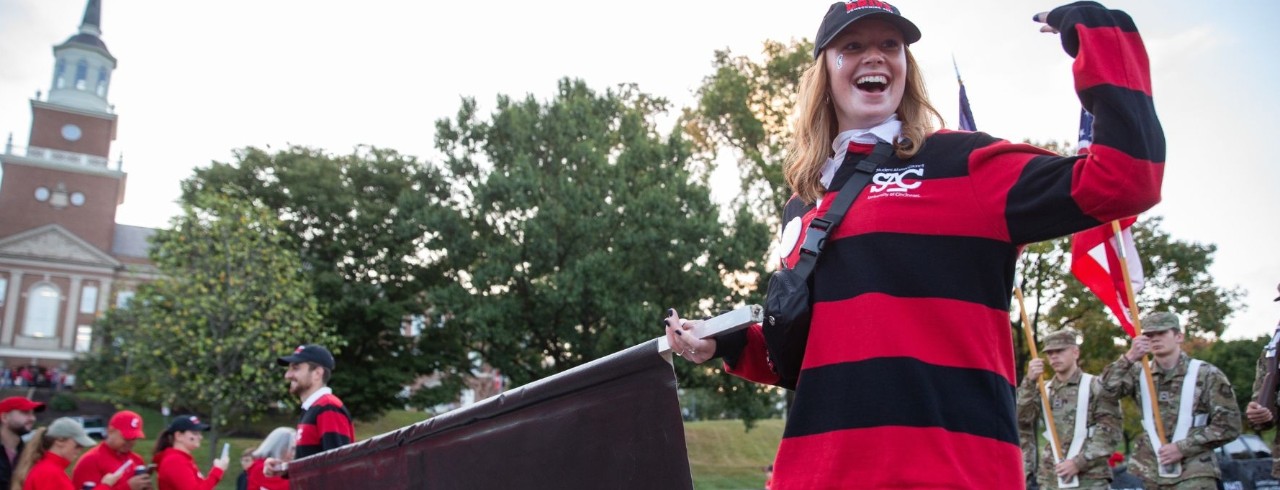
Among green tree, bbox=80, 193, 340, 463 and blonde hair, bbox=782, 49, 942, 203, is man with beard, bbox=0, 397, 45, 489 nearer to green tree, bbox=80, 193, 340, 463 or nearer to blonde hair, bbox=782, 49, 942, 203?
blonde hair, bbox=782, 49, 942, 203

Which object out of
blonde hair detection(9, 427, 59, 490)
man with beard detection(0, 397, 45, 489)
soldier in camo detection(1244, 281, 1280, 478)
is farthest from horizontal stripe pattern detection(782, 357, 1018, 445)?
man with beard detection(0, 397, 45, 489)

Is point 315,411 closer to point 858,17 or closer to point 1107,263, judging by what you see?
point 1107,263

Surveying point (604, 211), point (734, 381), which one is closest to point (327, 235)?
point (604, 211)

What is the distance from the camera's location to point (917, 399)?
1.92 metres

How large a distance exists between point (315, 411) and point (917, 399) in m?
6.02

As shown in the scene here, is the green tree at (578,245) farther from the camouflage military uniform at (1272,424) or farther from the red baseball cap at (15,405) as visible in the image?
the camouflage military uniform at (1272,424)

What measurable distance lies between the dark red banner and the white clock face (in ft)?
268

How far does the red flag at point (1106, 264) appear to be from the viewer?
361 cm

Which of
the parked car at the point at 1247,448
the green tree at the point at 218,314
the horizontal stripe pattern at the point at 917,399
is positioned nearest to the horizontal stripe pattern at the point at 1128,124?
the horizontal stripe pattern at the point at 917,399

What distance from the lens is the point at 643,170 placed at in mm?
30234

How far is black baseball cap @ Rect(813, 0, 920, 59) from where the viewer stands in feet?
7.66

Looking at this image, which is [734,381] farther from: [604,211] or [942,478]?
[942,478]

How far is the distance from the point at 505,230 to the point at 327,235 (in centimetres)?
1024

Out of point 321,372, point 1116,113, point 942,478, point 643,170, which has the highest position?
point 643,170
